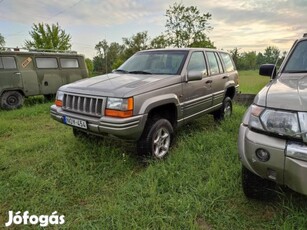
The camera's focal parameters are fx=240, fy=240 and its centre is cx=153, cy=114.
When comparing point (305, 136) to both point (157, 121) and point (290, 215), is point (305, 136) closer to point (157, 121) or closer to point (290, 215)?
point (290, 215)

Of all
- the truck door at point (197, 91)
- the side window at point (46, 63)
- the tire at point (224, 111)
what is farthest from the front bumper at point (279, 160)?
Result: the side window at point (46, 63)

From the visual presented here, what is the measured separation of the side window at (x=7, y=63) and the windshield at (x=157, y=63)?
534 centimetres

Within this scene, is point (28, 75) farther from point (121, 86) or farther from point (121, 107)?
point (121, 107)

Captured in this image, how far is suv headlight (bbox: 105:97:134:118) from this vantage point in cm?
289

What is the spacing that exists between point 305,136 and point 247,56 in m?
72.6

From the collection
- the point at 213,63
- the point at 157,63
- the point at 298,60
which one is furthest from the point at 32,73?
the point at 298,60

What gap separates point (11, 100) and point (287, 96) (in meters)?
8.34

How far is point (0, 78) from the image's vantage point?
752 cm

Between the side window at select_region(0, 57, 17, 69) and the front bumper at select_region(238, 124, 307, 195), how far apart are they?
26.7 ft

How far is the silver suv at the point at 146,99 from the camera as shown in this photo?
9.67 ft

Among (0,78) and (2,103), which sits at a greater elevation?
(0,78)

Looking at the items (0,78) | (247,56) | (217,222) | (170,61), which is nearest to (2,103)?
(0,78)

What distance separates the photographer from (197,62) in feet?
14.0

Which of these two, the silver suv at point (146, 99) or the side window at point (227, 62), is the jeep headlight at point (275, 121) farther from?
the side window at point (227, 62)
